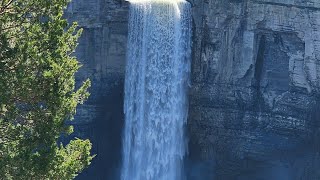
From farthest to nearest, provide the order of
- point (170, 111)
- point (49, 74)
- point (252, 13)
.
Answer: point (170, 111), point (252, 13), point (49, 74)

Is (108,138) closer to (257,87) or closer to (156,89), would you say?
(156,89)

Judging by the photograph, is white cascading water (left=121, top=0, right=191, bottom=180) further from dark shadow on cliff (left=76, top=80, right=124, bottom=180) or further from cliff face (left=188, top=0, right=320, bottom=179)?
cliff face (left=188, top=0, right=320, bottom=179)

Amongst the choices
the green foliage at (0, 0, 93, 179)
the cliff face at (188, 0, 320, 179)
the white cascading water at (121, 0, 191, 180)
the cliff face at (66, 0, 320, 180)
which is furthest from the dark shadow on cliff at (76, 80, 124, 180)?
the green foliage at (0, 0, 93, 179)

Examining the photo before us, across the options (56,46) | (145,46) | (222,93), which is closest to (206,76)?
(222,93)

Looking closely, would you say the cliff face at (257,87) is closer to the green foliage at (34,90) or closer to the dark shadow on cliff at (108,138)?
the dark shadow on cliff at (108,138)

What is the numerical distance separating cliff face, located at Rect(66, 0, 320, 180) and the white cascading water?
51 centimetres

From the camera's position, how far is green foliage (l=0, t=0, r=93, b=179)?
516 inches

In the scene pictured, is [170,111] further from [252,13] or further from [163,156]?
[252,13]

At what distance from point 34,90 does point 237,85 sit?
697 inches

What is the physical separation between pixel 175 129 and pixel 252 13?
646 cm

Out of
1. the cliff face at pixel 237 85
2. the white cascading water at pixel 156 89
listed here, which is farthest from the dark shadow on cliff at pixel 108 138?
the white cascading water at pixel 156 89

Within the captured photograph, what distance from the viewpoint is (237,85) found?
30.0m

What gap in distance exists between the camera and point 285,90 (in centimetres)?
2931

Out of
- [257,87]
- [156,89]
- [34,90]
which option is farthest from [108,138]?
[34,90]
